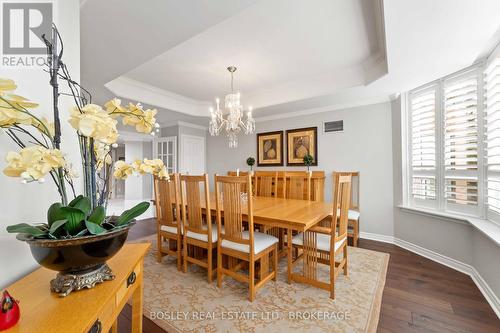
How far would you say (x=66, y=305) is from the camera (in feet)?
2.15

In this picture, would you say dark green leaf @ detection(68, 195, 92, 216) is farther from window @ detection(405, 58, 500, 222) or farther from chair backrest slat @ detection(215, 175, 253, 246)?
window @ detection(405, 58, 500, 222)

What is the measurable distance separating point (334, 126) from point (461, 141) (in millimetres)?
1739

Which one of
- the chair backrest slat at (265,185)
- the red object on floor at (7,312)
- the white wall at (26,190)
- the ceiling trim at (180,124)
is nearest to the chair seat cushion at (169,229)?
the chair backrest slat at (265,185)

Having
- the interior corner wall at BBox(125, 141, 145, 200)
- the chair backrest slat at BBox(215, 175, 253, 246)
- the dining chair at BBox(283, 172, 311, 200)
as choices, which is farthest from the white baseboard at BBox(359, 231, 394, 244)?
the interior corner wall at BBox(125, 141, 145, 200)

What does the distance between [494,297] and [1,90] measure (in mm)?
3431

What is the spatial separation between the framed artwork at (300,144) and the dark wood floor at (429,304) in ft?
7.26

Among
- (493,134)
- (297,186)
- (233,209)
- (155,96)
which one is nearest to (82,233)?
(233,209)

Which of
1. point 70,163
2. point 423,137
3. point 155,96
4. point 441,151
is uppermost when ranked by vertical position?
point 155,96

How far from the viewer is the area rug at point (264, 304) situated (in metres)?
1.62

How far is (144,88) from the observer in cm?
358

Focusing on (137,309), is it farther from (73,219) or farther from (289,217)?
(289,217)

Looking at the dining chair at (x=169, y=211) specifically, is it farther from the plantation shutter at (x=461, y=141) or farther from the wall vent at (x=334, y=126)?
the plantation shutter at (x=461, y=141)

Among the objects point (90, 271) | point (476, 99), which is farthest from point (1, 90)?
point (476, 99)

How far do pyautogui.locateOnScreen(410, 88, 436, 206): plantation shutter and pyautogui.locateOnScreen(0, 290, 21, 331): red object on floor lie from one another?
12.7ft
